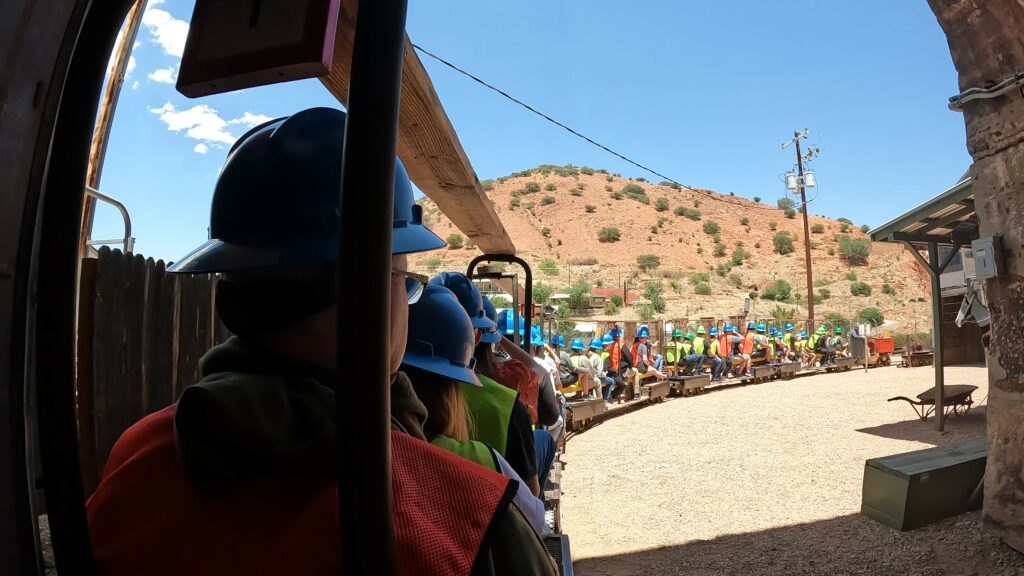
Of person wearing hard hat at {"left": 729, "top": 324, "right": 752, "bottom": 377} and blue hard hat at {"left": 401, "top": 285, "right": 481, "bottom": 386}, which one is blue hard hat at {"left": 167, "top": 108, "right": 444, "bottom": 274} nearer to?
blue hard hat at {"left": 401, "top": 285, "right": 481, "bottom": 386}

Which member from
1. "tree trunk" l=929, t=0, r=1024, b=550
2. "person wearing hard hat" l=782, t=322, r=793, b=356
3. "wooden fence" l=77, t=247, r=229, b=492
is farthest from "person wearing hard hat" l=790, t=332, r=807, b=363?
"wooden fence" l=77, t=247, r=229, b=492

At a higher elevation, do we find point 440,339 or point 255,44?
point 255,44

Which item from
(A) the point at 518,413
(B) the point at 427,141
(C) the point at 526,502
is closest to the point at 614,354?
(A) the point at 518,413

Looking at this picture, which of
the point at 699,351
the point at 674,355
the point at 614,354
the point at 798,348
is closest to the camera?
the point at 614,354

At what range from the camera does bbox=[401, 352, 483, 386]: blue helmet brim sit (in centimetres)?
190

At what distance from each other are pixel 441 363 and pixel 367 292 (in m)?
1.46

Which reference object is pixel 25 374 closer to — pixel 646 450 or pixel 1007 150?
pixel 1007 150

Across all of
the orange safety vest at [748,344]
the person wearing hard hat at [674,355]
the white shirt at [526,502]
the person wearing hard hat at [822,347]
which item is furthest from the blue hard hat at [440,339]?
the person wearing hard hat at [822,347]

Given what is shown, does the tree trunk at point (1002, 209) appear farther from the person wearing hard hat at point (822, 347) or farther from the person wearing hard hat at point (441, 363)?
the person wearing hard hat at point (822, 347)

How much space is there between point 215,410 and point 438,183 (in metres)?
2.02

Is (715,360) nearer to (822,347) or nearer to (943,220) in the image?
(822,347)

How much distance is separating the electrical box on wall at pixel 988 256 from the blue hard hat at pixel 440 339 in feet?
15.1

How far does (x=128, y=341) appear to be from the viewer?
108 inches

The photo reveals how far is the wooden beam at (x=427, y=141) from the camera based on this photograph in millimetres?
1493
